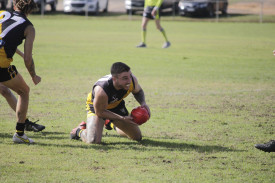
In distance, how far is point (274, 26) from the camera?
3112cm

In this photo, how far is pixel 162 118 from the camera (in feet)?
27.9

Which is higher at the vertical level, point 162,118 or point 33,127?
point 33,127

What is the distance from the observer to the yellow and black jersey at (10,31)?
6273mm

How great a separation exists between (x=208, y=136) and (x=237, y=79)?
5715 millimetres

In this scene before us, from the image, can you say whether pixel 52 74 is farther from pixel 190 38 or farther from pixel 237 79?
pixel 190 38

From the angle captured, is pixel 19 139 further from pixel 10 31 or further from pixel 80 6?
pixel 80 6

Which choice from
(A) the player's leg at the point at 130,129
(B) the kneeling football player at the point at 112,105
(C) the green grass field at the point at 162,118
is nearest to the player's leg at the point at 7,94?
(C) the green grass field at the point at 162,118

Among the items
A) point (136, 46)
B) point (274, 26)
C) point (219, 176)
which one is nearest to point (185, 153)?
point (219, 176)

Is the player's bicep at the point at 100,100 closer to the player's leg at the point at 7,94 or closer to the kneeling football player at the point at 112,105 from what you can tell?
the kneeling football player at the point at 112,105

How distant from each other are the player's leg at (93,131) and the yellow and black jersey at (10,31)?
4.86 ft

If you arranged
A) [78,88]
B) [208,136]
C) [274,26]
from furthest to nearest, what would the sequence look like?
[274,26]
[78,88]
[208,136]

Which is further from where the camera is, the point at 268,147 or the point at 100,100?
the point at 100,100

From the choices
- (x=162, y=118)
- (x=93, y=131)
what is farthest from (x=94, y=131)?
(x=162, y=118)

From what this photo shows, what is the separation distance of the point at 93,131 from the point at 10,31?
1787 millimetres
